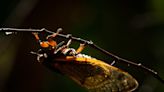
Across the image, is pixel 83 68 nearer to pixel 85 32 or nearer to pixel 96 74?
pixel 96 74

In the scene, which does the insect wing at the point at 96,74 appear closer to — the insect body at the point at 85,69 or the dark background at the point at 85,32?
the insect body at the point at 85,69

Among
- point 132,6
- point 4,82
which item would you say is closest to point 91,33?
point 132,6

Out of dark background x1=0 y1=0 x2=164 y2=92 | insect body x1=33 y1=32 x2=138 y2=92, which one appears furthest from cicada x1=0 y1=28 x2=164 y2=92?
dark background x1=0 y1=0 x2=164 y2=92

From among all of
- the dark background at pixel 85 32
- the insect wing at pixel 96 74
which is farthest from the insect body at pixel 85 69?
the dark background at pixel 85 32

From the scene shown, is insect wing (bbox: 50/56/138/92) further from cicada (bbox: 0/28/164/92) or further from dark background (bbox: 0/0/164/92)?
dark background (bbox: 0/0/164/92)

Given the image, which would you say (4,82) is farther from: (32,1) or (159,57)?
(159,57)

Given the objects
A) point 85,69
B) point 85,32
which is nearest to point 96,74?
point 85,69
